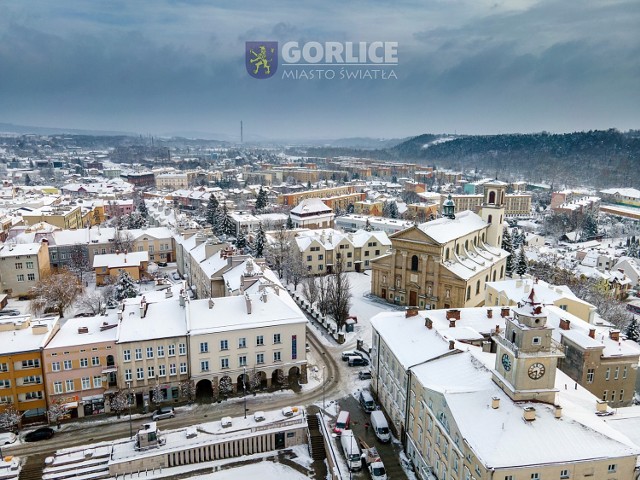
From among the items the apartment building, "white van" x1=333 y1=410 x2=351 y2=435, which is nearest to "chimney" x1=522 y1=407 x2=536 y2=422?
"white van" x1=333 y1=410 x2=351 y2=435

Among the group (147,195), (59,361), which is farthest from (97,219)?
(59,361)

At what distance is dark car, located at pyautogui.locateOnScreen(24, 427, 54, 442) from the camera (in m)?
35.4

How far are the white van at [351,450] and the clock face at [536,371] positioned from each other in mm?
13020

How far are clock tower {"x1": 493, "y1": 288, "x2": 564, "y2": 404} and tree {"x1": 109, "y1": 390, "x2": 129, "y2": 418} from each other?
28475 millimetres

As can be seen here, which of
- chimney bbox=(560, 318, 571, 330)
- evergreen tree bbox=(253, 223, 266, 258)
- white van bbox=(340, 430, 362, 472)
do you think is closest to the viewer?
white van bbox=(340, 430, 362, 472)

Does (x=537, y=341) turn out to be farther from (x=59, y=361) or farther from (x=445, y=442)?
(x=59, y=361)

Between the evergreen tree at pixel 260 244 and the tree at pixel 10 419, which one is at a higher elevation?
the evergreen tree at pixel 260 244

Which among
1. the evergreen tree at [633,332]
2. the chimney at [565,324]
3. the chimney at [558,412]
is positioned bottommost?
the evergreen tree at [633,332]

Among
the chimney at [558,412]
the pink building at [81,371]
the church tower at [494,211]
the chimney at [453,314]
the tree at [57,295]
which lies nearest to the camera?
the chimney at [558,412]

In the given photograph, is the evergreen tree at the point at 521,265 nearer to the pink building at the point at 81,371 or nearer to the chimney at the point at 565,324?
the chimney at the point at 565,324

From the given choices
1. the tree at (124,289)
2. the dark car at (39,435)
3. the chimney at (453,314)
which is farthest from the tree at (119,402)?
the chimney at (453,314)

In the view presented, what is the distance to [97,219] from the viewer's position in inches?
4717

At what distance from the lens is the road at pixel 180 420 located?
115 ft

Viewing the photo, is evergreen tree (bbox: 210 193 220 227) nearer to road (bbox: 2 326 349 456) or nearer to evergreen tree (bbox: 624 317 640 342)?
road (bbox: 2 326 349 456)
